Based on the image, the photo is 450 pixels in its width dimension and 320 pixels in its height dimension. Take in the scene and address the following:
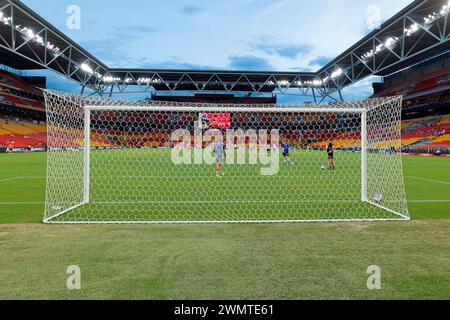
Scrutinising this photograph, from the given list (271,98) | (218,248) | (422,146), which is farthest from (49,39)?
(271,98)

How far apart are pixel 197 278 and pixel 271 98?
6924 cm

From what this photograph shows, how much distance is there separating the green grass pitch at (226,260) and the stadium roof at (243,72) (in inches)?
1013

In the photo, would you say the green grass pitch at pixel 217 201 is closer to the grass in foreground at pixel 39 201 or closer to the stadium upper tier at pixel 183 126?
the grass in foreground at pixel 39 201

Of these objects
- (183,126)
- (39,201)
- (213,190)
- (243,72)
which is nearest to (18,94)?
(243,72)

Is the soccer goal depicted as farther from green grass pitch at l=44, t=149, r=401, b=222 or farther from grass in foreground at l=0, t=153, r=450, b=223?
grass in foreground at l=0, t=153, r=450, b=223

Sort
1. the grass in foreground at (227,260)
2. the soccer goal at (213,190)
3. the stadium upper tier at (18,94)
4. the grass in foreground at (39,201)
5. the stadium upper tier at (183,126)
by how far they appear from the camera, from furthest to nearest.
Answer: the stadium upper tier at (18,94), the stadium upper tier at (183,126), the soccer goal at (213,190), the grass in foreground at (39,201), the grass in foreground at (227,260)

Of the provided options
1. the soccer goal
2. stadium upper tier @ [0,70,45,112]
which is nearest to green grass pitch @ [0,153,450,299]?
the soccer goal

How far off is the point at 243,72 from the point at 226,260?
166ft

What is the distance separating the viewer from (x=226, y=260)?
159 inches

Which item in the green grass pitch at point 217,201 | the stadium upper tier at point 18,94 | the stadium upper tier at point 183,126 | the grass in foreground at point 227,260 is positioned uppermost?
the stadium upper tier at point 18,94

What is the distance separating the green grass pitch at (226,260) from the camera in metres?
3.21

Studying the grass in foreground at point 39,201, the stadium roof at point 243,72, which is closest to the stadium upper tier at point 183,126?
the stadium roof at point 243,72

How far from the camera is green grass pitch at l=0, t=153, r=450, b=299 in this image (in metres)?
3.21
